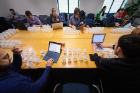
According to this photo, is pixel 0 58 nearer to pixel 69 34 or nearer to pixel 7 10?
pixel 69 34

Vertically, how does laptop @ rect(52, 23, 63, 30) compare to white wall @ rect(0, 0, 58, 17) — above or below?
below

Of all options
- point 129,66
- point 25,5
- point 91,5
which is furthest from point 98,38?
point 25,5

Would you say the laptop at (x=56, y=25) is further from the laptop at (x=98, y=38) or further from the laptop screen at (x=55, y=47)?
the laptop at (x=98, y=38)

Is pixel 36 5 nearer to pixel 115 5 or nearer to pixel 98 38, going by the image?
pixel 98 38

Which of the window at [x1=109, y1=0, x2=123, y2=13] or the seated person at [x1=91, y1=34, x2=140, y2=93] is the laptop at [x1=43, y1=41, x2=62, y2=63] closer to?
the seated person at [x1=91, y1=34, x2=140, y2=93]

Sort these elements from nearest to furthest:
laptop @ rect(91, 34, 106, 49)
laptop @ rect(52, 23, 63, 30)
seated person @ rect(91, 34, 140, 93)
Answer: seated person @ rect(91, 34, 140, 93) → laptop @ rect(91, 34, 106, 49) → laptop @ rect(52, 23, 63, 30)

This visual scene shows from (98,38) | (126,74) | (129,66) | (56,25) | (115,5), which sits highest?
(115,5)

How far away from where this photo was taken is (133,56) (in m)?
Answer: 0.68

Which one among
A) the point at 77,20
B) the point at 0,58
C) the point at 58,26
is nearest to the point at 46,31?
the point at 58,26

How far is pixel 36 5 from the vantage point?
15.7 feet

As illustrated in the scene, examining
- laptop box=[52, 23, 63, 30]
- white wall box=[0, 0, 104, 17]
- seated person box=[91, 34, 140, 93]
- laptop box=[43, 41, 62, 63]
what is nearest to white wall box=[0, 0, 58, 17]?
white wall box=[0, 0, 104, 17]

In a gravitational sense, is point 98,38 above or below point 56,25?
below

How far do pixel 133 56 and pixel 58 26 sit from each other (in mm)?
2446

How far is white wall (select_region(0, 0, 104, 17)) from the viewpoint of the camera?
4648 mm
